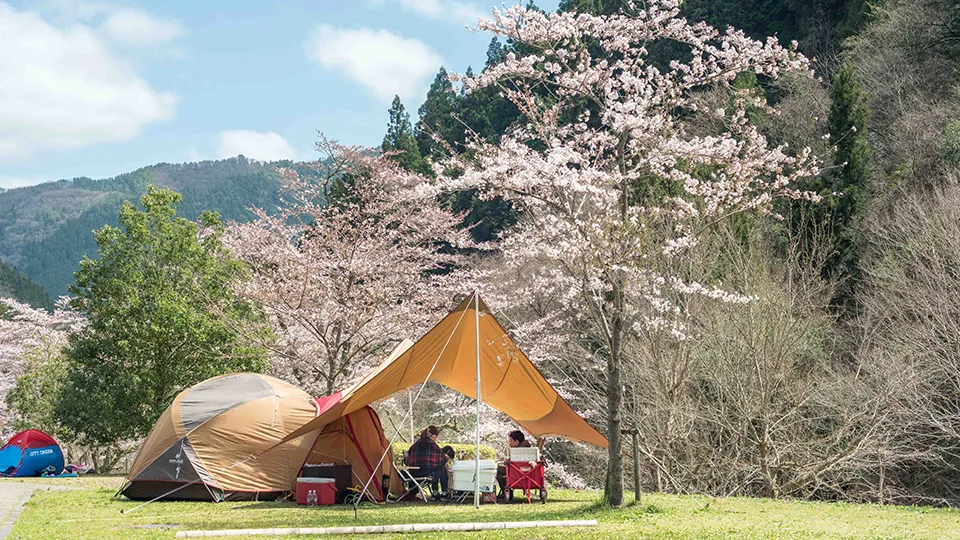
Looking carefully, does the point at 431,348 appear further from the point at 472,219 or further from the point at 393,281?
the point at 472,219

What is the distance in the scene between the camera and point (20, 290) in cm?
5962

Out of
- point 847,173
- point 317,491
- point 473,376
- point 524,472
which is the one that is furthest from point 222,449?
point 847,173

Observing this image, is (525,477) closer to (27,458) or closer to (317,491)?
(317,491)

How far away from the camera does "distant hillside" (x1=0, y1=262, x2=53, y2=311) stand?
5784cm

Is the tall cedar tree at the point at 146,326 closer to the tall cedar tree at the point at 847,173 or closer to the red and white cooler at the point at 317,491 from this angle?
the red and white cooler at the point at 317,491

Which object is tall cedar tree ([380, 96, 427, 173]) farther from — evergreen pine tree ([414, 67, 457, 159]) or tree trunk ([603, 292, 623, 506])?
tree trunk ([603, 292, 623, 506])

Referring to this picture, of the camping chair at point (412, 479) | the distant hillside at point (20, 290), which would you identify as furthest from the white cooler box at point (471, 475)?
the distant hillside at point (20, 290)

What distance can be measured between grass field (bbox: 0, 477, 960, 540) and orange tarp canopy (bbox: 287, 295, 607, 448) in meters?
1.16

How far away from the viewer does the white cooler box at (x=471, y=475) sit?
10.5 m

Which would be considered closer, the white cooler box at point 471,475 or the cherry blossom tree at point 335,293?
the white cooler box at point 471,475

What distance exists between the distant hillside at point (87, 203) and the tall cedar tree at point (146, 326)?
97107mm

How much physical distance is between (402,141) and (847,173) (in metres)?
23.6

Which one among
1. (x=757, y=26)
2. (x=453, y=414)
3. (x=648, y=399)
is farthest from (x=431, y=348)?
(x=757, y=26)

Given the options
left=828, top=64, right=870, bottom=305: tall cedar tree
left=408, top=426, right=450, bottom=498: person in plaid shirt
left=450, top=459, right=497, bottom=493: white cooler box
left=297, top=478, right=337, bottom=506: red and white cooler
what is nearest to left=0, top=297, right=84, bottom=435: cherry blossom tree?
left=297, top=478, right=337, bottom=506: red and white cooler
